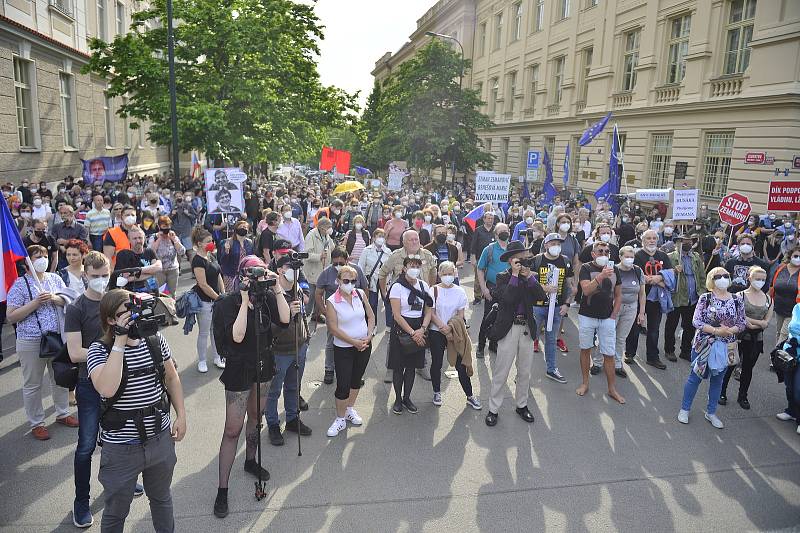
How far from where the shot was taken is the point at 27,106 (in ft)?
61.4

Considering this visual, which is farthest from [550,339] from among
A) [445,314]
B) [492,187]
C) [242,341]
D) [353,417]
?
[492,187]

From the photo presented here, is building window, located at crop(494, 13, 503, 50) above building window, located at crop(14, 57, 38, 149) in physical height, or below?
above

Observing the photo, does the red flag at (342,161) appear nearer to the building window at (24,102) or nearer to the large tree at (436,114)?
the large tree at (436,114)

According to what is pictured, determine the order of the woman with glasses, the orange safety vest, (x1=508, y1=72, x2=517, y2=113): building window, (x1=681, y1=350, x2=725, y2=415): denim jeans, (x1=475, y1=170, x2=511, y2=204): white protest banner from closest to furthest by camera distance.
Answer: the woman with glasses → (x1=681, y1=350, x2=725, y2=415): denim jeans → the orange safety vest → (x1=475, y1=170, x2=511, y2=204): white protest banner → (x1=508, y1=72, x2=517, y2=113): building window

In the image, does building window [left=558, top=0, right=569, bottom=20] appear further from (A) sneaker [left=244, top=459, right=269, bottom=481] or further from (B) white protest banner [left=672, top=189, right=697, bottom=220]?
(A) sneaker [left=244, top=459, right=269, bottom=481]

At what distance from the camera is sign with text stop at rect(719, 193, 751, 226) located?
37.1ft

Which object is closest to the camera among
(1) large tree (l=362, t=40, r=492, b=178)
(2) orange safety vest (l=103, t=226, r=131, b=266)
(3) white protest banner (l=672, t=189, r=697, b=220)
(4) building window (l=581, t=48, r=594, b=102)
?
(2) orange safety vest (l=103, t=226, r=131, b=266)

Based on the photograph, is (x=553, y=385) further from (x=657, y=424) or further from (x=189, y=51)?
(x=189, y=51)

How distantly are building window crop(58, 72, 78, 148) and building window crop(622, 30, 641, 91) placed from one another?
924 inches

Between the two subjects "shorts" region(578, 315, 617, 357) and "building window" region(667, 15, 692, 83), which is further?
"building window" region(667, 15, 692, 83)

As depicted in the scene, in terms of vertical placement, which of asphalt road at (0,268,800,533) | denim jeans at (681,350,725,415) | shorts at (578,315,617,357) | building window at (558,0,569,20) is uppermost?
building window at (558,0,569,20)

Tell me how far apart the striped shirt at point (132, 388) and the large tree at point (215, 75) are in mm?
15956

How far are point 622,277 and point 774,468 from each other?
9.42 feet

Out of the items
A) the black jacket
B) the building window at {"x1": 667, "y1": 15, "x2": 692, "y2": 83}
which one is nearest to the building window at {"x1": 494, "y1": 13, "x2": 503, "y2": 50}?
the building window at {"x1": 667, "y1": 15, "x2": 692, "y2": 83}
